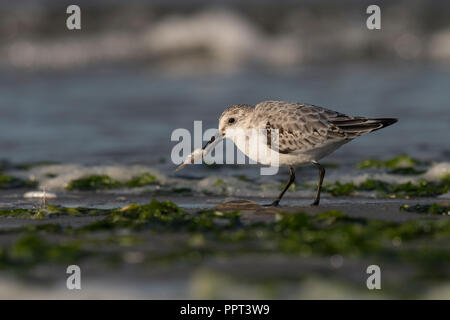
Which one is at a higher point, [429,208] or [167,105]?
[167,105]

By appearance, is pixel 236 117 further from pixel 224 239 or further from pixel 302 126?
pixel 224 239

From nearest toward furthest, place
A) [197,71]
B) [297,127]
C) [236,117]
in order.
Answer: [297,127], [236,117], [197,71]

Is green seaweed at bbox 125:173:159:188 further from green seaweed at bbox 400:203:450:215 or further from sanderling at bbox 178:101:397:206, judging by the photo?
green seaweed at bbox 400:203:450:215

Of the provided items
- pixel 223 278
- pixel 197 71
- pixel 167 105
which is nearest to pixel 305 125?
pixel 223 278

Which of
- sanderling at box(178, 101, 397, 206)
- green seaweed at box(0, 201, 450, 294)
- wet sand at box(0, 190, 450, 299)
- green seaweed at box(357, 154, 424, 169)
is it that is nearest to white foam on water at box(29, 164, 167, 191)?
sanderling at box(178, 101, 397, 206)

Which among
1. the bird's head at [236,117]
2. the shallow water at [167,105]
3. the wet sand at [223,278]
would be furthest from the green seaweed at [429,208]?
the shallow water at [167,105]

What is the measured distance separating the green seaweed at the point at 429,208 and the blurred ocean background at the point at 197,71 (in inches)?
105

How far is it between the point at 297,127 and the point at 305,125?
0.09m

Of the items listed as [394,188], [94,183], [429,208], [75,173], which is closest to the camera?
[429,208]

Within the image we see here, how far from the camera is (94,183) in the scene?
735 cm

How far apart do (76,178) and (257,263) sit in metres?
3.74

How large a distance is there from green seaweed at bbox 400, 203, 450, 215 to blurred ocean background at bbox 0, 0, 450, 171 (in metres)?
2.68

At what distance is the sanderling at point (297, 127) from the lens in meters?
5.98

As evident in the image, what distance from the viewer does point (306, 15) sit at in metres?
18.3
